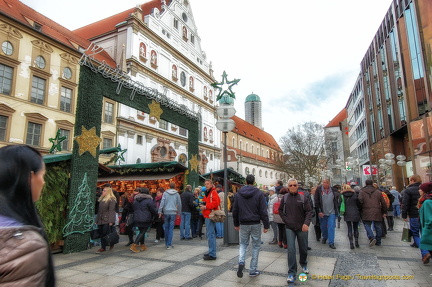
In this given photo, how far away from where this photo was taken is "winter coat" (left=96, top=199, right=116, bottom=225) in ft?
27.3

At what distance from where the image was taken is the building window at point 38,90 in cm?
2211

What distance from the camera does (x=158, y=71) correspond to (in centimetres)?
3484

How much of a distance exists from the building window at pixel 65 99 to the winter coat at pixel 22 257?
85.9 feet

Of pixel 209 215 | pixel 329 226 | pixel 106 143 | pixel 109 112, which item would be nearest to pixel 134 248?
pixel 209 215

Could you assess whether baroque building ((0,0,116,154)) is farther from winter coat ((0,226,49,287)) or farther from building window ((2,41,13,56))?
winter coat ((0,226,49,287))

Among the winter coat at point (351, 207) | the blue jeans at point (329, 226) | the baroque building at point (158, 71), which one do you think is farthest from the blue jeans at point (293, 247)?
the baroque building at point (158, 71)

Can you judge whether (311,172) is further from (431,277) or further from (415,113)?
A: (431,277)

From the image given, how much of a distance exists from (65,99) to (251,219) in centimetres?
2371

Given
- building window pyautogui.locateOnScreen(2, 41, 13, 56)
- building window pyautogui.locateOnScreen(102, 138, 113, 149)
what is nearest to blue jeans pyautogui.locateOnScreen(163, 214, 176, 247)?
building window pyautogui.locateOnScreen(2, 41, 13, 56)

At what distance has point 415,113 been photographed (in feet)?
81.3

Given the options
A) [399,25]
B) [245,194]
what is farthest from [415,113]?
[245,194]

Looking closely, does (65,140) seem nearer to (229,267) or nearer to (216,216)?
(216,216)

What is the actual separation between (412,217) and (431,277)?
273 centimetres

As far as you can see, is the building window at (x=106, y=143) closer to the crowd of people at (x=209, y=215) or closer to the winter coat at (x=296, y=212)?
the crowd of people at (x=209, y=215)
